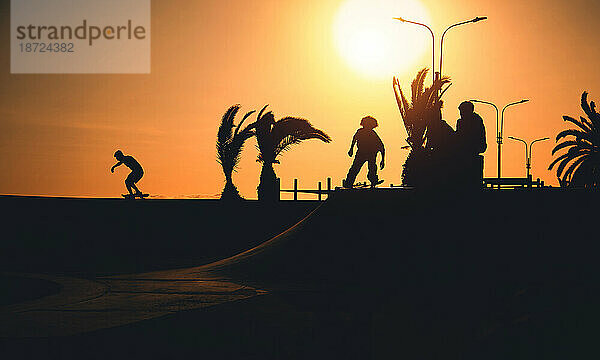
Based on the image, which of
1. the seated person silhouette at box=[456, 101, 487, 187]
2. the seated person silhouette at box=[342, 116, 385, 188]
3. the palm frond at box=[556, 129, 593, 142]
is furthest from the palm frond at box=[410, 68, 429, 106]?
the seated person silhouette at box=[456, 101, 487, 187]

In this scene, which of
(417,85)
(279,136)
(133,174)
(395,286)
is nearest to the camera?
(395,286)

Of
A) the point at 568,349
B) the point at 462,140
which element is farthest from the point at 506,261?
the point at 568,349

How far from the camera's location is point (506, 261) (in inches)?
447

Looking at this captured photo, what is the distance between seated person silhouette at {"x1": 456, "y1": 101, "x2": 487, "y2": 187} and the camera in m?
13.8

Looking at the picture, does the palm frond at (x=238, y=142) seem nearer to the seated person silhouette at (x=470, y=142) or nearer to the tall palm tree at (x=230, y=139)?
the tall palm tree at (x=230, y=139)

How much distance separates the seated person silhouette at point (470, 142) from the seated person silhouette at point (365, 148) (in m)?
4.05

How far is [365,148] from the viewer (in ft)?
58.9

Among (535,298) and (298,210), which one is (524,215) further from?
(298,210)

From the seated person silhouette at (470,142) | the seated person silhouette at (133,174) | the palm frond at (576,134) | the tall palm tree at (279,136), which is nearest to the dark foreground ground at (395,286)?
the seated person silhouette at (470,142)

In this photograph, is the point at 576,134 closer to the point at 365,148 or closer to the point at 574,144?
the point at 574,144

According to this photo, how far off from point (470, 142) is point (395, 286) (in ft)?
11.6

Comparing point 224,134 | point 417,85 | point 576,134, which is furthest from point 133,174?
point 576,134

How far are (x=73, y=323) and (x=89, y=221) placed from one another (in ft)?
43.6

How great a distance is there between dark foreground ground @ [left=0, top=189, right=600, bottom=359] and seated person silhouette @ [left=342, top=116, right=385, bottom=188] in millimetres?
3418
